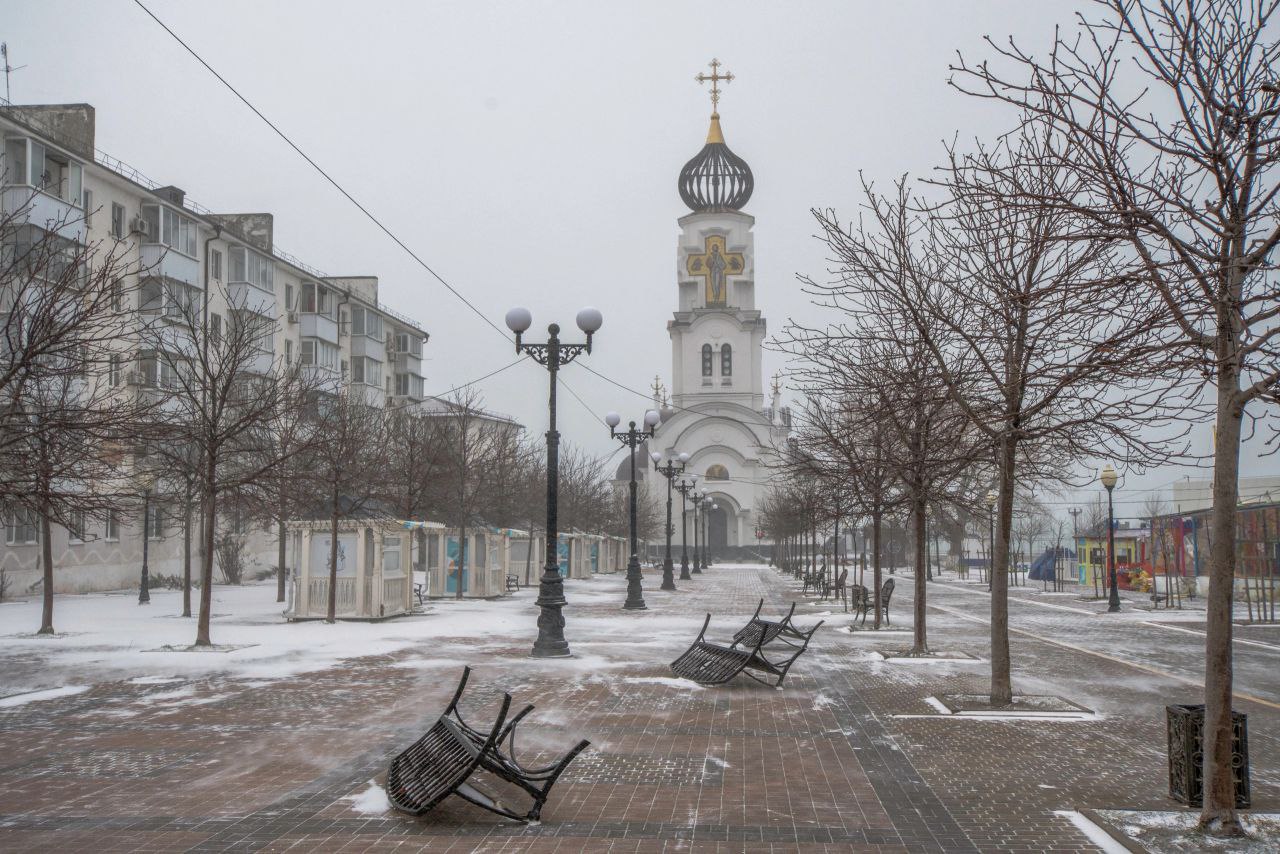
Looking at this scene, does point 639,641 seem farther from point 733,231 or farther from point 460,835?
point 733,231

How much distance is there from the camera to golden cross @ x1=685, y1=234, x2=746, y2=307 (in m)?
96.4

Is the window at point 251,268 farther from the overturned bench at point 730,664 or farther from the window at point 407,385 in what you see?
the overturned bench at point 730,664

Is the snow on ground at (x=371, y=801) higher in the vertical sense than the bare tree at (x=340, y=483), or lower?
lower

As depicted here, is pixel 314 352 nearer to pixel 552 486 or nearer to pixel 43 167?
pixel 43 167

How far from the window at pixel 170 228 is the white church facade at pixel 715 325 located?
5653 centimetres

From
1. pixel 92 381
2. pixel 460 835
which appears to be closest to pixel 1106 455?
pixel 460 835

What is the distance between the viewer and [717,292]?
97312mm

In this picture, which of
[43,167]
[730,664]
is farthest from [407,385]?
[730,664]

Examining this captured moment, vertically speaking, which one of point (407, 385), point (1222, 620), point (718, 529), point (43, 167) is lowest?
point (718, 529)

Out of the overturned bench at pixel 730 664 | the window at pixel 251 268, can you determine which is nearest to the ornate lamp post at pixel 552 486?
the overturned bench at pixel 730 664

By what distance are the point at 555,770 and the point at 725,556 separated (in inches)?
3447

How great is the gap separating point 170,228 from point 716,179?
210 ft

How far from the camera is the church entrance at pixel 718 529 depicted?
3748 inches

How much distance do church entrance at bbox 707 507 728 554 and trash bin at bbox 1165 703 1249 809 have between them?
287 ft
